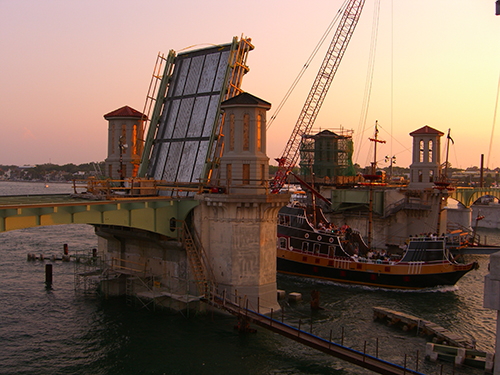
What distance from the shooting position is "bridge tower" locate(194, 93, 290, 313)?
28.8 meters

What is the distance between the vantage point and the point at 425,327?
28.8 metres

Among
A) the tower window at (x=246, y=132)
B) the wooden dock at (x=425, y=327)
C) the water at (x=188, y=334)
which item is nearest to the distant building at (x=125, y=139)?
the water at (x=188, y=334)

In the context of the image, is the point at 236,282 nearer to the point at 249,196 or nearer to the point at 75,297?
the point at 249,196

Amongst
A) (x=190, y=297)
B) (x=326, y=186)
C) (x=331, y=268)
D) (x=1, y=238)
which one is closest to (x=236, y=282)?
(x=190, y=297)

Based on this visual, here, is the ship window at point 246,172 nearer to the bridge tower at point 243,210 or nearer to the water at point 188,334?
the bridge tower at point 243,210

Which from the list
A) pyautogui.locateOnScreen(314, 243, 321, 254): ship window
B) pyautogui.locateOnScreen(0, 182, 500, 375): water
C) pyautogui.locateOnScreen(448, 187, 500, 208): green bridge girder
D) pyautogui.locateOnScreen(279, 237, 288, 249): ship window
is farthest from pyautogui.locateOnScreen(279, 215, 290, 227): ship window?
pyautogui.locateOnScreen(448, 187, 500, 208): green bridge girder

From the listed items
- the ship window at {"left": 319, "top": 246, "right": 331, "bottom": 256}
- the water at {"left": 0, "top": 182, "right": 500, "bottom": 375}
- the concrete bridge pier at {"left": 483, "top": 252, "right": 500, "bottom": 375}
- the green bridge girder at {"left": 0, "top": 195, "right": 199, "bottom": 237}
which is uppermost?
the green bridge girder at {"left": 0, "top": 195, "right": 199, "bottom": 237}

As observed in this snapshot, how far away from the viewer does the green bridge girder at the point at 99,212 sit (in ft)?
72.9

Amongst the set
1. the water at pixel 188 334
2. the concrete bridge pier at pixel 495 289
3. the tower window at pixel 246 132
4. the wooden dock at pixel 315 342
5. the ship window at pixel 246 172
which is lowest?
the water at pixel 188 334

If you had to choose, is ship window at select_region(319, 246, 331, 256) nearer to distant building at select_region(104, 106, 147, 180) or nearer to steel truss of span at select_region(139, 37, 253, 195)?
steel truss of span at select_region(139, 37, 253, 195)

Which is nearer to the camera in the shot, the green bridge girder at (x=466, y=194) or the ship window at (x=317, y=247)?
the ship window at (x=317, y=247)

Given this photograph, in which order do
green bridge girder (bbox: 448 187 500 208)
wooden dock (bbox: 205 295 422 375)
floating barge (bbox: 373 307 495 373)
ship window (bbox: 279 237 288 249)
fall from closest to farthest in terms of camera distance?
wooden dock (bbox: 205 295 422 375) → floating barge (bbox: 373 307 495 373) → ship window (bbox: 279 237 288 249) → green bridge girder (bbox: 448 187 500 208)

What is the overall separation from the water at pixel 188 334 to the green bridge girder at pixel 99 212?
6232 mm

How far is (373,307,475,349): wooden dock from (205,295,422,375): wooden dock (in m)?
5.95
